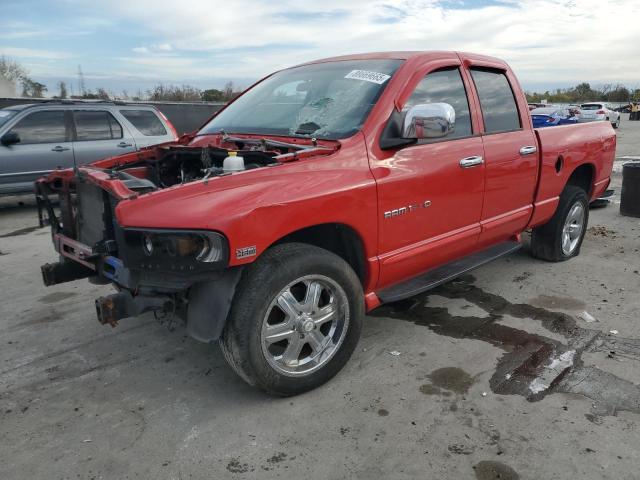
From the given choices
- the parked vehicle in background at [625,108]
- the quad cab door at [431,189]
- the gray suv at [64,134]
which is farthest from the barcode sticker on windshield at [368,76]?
the parked vehicle in background at [625,108]

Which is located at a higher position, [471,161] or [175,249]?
[471,161]

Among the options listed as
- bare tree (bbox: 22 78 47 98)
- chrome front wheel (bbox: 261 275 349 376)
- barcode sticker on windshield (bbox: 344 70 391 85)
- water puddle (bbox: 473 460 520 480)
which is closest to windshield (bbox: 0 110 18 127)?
barcode sticker on windshield (bbox: 344 70 391 85)

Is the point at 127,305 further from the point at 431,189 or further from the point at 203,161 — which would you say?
the point at 431,189

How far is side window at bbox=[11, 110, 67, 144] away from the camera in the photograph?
27.4 feet

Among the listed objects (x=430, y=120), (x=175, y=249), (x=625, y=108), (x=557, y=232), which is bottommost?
(x=557, y=232)

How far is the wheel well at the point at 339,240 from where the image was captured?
10.0ft

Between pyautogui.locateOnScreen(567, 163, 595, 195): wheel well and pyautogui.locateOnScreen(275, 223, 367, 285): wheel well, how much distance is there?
10.1ft

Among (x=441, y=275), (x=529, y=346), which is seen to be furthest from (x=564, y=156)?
(x=529, y=346)

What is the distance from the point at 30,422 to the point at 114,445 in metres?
0.57

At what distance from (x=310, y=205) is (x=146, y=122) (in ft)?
25.3

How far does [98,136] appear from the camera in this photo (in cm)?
903

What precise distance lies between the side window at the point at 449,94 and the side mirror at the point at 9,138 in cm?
705

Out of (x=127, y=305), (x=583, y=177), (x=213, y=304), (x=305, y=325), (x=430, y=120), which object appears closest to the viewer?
(x=213, y=304)

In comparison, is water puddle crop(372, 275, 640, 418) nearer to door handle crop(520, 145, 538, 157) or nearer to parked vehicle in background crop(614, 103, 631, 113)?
door handle crop(520, 145, 538, 157)
